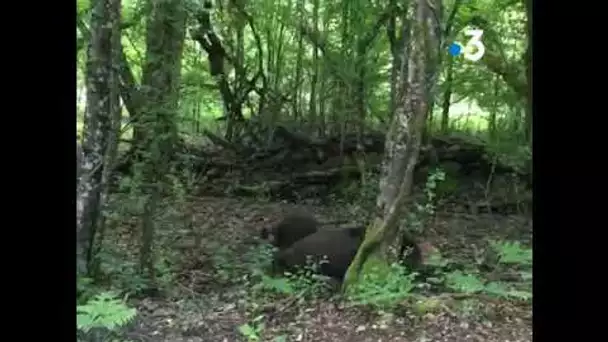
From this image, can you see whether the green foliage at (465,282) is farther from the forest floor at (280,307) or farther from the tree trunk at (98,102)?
the tree trunk at (98,102)

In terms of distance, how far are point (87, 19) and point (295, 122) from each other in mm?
694

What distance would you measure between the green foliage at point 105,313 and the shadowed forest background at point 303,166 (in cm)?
1

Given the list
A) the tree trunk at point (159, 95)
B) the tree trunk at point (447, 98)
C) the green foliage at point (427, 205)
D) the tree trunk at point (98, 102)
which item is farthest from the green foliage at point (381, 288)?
the tree trunk at point (98, 102)

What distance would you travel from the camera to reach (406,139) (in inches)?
69.3

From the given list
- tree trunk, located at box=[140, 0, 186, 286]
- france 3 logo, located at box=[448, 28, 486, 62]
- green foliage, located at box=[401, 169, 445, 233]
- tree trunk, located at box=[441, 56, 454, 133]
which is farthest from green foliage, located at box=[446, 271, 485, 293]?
tree trunk, located at box=[140, 0, 186, 286]

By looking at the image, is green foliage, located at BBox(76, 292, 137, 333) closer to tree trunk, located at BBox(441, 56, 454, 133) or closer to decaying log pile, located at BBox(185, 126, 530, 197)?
decaying log pile, located at BBox(185, 126, 530, 197)

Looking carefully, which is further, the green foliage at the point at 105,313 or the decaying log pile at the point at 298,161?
the decaying log pile at the point at 298,161

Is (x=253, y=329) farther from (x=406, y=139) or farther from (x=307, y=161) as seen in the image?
(x=406, y=139)

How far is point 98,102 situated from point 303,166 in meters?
0.50

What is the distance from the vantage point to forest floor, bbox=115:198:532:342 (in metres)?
1.40

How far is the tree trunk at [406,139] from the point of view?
1708mm

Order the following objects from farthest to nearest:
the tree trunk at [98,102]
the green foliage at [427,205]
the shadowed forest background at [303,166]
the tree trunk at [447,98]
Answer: the green foliage at [427,205]
the tree trunk at [447,98]
the shadowed forest background at [303,166]
the tree trunk at [98,102]
